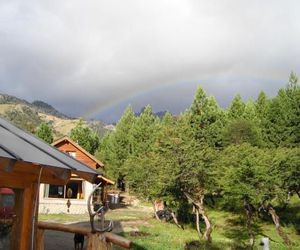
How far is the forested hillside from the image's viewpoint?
31922 millimetres

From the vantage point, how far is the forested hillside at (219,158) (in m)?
31.9

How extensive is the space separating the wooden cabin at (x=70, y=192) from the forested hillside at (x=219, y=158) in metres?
4.90

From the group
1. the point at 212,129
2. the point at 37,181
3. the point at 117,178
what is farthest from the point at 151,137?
the point at 37,181

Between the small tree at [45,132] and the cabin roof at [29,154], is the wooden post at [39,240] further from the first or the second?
the small tree at [45,132]

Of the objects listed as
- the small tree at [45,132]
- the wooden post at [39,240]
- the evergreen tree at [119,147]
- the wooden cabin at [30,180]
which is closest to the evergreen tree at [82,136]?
the evergreen tree at [119,147]

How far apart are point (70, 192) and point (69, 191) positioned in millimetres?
159

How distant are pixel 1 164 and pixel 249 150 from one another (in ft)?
100

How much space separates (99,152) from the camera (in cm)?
7631

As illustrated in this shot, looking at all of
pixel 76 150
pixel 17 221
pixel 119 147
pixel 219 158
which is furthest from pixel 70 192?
pixel 17 221

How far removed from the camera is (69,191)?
46.7 m

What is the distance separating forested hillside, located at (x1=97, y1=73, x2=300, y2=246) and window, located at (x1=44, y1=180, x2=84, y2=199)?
558 centimetres

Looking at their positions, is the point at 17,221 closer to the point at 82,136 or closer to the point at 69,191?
the point at 69,191

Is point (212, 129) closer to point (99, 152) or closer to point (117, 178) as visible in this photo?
point (117, 178)

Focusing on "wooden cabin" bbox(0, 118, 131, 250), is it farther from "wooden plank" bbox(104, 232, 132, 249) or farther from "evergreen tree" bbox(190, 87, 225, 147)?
"evergreen tree" bbox(190, 87, 225, 147)
